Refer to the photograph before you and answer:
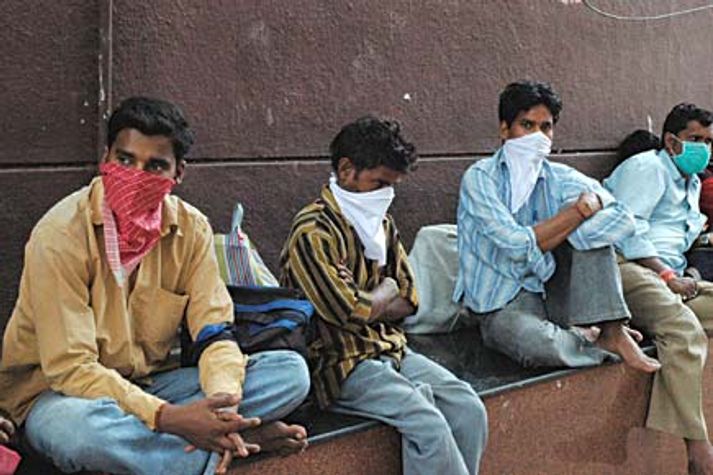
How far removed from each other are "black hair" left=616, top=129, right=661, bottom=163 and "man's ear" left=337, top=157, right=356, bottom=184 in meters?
3.17

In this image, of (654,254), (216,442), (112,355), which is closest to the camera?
(216,442)

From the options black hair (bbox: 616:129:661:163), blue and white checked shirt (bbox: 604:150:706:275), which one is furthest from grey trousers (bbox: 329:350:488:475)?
black hair (bbox: 616:129:661:163)

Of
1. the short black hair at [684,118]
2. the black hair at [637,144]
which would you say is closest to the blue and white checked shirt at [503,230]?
the short black hair at [684,118]

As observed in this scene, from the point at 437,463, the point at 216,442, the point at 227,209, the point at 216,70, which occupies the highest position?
the point at 216,70

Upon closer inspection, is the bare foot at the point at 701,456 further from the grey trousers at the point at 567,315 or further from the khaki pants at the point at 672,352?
the grey trousers at the point at 567,315

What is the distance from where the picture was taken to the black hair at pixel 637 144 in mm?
6305

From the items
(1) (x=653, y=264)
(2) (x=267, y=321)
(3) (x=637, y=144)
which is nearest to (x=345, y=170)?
(2) (x=267, y=321)

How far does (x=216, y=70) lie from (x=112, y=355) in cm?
169

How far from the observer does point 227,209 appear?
441cm

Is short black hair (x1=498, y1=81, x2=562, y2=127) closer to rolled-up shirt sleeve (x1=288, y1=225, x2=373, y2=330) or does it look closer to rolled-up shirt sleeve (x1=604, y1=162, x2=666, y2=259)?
rolled-up shirt sleeve (x1=604, y1=162, x2=666, y2=259)

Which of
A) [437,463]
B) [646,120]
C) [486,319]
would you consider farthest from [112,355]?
[646,120]

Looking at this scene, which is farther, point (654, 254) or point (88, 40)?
point (654, 254)

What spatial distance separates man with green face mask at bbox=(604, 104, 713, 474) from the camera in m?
4.46

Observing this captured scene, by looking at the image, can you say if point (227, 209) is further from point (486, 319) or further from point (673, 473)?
point (673, 473)
